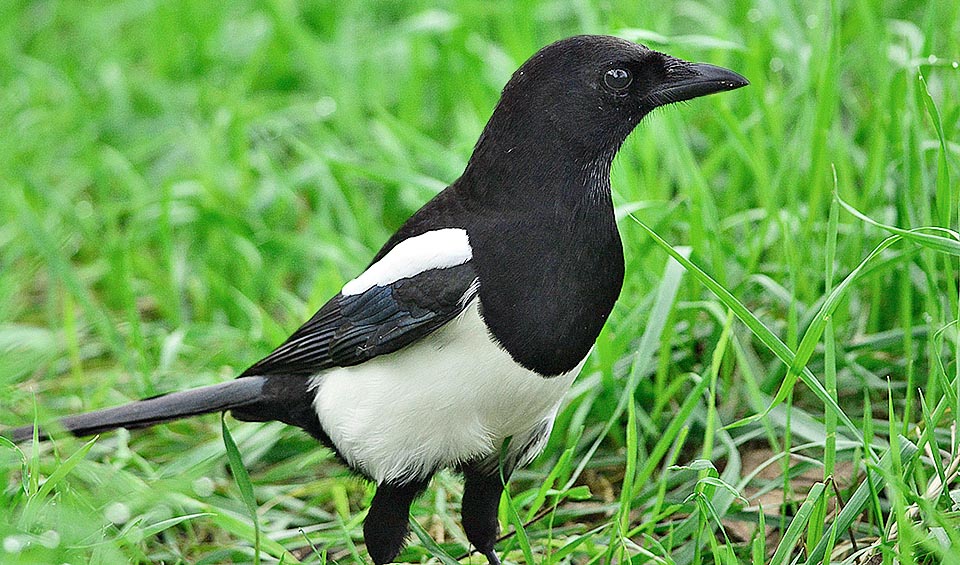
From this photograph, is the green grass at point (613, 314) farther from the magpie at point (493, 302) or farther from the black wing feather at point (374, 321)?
the black wing feather at point (374, 321)

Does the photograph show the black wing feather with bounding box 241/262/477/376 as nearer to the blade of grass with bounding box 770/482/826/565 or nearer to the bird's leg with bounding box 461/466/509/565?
the bird's leg with bounding box 461/466/509/565

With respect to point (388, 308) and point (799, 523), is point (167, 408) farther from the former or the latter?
point (799, 523)

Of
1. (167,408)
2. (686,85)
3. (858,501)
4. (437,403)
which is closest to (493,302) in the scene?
(437,403)

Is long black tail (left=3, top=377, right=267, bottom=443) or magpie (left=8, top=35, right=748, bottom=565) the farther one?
long black tail (left=3, top=377, right=267, bottom=443)

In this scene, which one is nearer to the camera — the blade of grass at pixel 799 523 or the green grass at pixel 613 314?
the blade of grass at pixel 799 523

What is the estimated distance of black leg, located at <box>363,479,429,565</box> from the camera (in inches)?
87.7

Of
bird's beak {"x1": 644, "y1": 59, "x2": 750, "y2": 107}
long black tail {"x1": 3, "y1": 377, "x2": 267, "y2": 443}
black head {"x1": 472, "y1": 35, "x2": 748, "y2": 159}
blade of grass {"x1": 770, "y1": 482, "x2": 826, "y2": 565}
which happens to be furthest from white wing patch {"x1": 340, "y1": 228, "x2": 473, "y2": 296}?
blade of grass {"x1": 770, "y1": 482, "x2": 826, "y2": 565}

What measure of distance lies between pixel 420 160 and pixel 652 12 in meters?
0.86

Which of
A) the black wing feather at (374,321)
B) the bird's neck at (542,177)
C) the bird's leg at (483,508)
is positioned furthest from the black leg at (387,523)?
the bird's neck at (542,177)

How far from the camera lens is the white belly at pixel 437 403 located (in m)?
2.02

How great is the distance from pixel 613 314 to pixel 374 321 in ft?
2.48

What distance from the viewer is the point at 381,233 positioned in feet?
11.7

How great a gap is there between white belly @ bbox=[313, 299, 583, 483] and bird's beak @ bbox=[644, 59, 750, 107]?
528 mm

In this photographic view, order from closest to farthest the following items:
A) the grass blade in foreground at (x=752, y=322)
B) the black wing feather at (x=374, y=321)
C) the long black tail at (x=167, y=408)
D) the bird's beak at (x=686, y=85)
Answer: the grass blade in foreground at (x=752, y=322) → the black wing feather at (x=374, y=321) → the bird's beak at (x=686, y=85) → the long black tail at (x=167, y=408)
